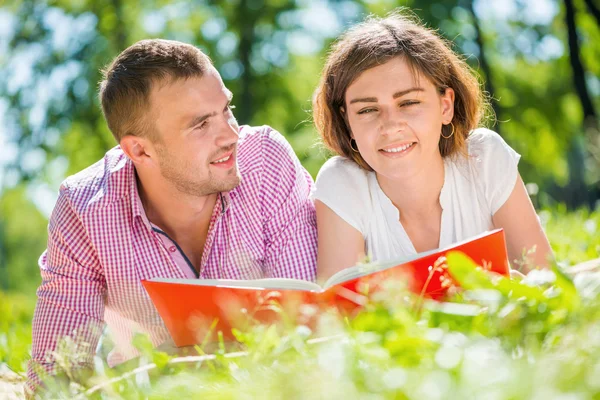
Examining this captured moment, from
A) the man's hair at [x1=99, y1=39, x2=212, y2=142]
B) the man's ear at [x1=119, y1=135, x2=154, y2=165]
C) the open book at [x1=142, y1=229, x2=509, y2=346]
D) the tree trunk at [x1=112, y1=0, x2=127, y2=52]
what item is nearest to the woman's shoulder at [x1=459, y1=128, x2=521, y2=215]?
the open book at [x1=142, y1=229, x2=509, y2=346]

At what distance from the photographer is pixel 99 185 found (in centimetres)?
335

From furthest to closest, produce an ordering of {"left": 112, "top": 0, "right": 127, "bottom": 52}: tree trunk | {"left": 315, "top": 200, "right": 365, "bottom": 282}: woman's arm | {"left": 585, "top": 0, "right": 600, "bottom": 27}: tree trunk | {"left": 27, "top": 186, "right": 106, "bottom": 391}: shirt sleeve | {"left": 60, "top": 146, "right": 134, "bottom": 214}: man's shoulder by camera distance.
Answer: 1. {"left": 112, "top": 0, "right": 127, "bottom": 52}: tree trunk
2. {"left": 585, "top": 0, "right": 600, "bottom": 27}: tree trunk
3. {"left": 60, "top": 146, "right": 134, "bottom": 214}: man's shoulder
4. {"left": 315, "top": 200, "right": 365, "bottom": 282}: woman's arm
5. {"left": 27, "top": 186, "right": 106, "bottom": 391}: shirt sleeve

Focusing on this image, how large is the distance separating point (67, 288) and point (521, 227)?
1942mm

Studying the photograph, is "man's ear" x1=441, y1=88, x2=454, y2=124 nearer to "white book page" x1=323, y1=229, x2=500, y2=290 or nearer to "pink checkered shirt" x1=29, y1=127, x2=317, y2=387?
"pink checkered shirt" x1=29, y1=127, x2=317, y2=387

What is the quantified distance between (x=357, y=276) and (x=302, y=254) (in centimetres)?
128

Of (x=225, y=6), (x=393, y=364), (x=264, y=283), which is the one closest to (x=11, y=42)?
(x=225, y=6)

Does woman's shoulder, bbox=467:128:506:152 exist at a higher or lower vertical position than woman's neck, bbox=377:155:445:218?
higher

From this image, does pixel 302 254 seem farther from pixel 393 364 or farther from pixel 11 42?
pixel 11 42

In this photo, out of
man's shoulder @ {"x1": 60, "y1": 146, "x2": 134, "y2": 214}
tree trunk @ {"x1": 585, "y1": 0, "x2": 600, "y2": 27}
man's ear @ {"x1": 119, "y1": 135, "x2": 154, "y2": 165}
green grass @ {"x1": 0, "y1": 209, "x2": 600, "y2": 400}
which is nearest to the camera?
green grass @ {"x1": 0, "y1": 209, "x2": 600, "y2": 400}

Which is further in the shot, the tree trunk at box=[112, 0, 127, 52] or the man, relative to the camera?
the tree trunk at box=[112, 0, 127, 52]

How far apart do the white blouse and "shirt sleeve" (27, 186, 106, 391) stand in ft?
3.43

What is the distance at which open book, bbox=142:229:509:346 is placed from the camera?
1927 mm

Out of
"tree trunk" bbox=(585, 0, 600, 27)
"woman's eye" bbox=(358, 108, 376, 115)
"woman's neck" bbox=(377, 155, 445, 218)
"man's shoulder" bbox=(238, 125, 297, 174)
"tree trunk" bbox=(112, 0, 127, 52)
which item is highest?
"tree trunk" bbox=(112, 0, 127, 52)

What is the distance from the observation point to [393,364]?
3.56 feet
